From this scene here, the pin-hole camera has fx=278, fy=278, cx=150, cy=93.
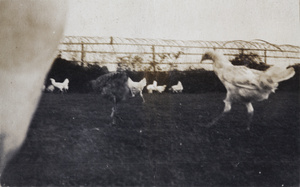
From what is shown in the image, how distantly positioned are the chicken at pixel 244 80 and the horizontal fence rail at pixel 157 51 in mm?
79

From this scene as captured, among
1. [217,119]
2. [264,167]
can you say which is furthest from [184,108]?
[264,167]

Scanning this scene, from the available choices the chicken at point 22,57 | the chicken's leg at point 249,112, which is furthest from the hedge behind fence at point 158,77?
the chicken's leg at point 249,112

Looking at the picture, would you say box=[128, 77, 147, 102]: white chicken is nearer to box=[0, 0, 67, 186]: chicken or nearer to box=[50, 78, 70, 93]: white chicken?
box=[50, 78, 70, 93]: white chicken

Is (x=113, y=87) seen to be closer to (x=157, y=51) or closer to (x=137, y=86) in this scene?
(x=137, y=86)

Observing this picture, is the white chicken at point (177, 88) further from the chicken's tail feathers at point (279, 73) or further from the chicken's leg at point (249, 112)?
the chicken's tail feathers at point (279, 73)

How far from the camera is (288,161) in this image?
106 inches

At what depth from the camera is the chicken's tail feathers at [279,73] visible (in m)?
2.67

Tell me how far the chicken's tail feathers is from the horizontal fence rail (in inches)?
2.3

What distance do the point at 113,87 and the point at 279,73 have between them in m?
1.60

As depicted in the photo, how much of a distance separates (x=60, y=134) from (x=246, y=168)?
5.83 feet

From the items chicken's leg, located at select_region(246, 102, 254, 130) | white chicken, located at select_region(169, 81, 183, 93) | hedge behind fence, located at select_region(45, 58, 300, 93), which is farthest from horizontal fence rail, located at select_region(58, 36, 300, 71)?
chicken's leg, located at select_region(246, 102, 254, 130)

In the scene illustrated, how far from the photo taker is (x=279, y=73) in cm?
269

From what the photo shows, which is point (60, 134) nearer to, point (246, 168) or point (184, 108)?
point (184, 108)

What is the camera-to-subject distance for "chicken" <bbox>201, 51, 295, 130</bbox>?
2.65 meters
